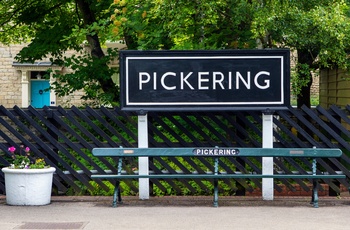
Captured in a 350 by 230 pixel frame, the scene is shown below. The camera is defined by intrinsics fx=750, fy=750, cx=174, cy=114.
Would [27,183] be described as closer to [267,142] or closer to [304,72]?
[267,142]

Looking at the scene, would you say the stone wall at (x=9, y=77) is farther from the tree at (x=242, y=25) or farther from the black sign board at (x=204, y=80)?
the black sign board at (x=204, y=80)

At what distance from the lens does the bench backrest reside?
12062 millimetres

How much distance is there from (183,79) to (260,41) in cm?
321

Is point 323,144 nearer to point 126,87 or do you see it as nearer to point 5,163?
point 126,87

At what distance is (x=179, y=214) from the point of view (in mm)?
11219

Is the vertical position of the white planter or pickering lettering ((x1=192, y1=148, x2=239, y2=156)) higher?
pickering lettering ((x1=192, y1=148, x2=239, y2=156))

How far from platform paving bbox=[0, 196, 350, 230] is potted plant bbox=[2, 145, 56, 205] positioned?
0.16 meters

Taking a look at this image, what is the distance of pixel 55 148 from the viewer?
13.2 metres

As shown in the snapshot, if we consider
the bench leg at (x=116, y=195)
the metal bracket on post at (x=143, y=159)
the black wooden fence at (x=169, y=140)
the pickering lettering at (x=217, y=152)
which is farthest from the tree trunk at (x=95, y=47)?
the pickering lettering at (x=217, y=152)

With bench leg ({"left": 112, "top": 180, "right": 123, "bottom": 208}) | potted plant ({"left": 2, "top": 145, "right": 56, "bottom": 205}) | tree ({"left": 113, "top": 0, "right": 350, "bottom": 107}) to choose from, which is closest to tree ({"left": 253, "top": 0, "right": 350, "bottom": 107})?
tree ({"left": 113, "top": 0, "right": 350, "bottom": 107})

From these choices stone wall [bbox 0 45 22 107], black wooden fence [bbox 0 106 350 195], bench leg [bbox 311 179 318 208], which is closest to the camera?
bench leg [bbox 311 179 318 208]

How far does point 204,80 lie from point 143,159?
170 cm

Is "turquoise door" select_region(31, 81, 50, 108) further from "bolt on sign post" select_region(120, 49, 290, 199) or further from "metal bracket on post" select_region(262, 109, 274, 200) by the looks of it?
"metal bracket on post" select_region(262, 109, 274, 200)

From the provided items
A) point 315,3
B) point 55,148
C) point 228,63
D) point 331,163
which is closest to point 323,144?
point 331,163
